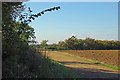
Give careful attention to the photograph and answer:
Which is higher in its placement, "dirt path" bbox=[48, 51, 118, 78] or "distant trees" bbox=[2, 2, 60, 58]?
"distant trees" bbox=[2, 2, 60, 58]

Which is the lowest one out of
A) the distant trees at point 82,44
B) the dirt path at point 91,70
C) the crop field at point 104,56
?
the dirt path at point 91,70

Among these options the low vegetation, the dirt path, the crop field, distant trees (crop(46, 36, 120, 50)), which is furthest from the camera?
distant trees (crop(46, 36, 120, 50))

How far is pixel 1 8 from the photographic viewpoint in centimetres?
765

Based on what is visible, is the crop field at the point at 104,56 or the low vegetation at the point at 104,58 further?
the crop field at the point at 104,56

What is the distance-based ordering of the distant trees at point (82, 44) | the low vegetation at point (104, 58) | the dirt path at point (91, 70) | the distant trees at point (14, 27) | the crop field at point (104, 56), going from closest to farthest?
the distant trees at point (14, 27)
the dirt path at point (91, 70)
the low vegetation at point (104, 58)
the crop field at point (104, 56)
the distant trees at point (82, 44)

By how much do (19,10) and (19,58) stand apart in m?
1.19

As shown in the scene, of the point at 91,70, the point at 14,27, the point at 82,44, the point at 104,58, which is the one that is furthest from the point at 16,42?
the point at 82,44

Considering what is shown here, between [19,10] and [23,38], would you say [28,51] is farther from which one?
[19,10]

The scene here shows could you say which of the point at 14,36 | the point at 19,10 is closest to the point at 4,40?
the point at 14,36

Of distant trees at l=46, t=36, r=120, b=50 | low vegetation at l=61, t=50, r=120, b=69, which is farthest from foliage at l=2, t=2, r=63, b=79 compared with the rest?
distant trees at l=46, t=36, r=120, b=50

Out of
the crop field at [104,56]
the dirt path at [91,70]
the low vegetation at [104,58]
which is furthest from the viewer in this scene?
the crop field at [104,56]

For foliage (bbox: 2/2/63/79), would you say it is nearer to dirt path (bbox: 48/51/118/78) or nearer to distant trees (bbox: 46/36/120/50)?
dirt path (bbox: 48/51/118/78)

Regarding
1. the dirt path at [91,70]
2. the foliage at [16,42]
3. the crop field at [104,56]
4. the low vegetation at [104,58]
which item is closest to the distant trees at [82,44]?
the crop field at [104,56]

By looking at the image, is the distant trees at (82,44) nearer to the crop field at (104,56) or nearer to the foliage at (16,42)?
the crop field at (104,56)
